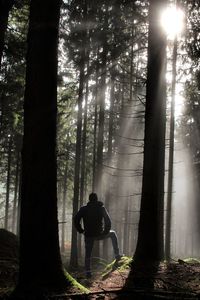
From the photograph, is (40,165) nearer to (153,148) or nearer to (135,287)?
(135,287)

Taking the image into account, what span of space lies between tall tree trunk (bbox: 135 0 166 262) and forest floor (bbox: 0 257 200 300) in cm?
60

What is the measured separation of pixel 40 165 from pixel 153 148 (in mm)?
3690

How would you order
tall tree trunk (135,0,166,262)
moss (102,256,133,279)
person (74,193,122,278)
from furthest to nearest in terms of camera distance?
person (74,193,122,278), tall tree trunk (135,0,166,262), moss (102,256,133,279)

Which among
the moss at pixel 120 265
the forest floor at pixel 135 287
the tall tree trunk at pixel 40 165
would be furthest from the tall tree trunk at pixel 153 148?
the tall tree trunk at pixel 40 165

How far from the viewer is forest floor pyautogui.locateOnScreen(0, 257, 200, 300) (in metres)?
5.62

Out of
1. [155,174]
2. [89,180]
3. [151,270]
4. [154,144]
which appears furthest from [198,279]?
[89,180]

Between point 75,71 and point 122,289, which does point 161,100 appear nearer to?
point 122,289

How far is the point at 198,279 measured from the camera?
6.99 metres

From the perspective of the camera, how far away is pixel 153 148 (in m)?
9.00

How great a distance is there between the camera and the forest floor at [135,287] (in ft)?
18.4

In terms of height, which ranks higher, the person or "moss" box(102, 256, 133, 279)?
the person

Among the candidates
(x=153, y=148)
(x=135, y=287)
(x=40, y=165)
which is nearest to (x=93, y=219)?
(x=153, y=148)

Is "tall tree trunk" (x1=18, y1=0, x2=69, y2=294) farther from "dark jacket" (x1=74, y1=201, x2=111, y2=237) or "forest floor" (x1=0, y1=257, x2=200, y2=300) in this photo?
"dark jacket" (x1=74, y1=201, x2=111, y2=237)

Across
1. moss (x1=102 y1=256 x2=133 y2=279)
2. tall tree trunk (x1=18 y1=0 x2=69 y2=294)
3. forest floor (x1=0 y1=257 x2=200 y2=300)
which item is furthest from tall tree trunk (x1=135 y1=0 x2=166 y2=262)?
tall tree trunk (x1=18 y1=0 x2=69 y2=294)
